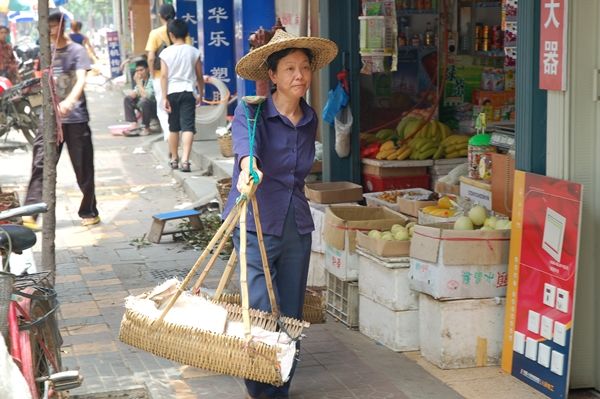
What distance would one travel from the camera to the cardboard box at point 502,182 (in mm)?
6098

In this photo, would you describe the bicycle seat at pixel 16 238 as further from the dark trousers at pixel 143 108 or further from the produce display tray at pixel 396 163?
the dark trousers at pixel 143 108

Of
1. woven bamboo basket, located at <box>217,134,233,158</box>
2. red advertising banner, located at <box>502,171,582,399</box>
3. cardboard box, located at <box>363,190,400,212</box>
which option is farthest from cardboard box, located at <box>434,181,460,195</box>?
woven bamboo basket, located at <box>217,134,233,158</box>

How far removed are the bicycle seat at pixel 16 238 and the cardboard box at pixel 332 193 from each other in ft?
10.7

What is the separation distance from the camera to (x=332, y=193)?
24.1ft

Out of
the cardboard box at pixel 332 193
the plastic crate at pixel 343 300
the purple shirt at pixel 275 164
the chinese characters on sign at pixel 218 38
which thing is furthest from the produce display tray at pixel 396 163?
the chinese characters on sign at pixel 218 38

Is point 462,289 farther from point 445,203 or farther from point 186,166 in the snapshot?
point 186,166

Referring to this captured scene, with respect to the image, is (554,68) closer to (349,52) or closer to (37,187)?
(349,52)

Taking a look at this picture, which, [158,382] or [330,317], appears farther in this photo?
[330,317]

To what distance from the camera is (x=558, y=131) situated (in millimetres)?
5023

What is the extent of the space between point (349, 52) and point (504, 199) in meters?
2.51

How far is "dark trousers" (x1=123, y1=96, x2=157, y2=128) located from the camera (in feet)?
59.2

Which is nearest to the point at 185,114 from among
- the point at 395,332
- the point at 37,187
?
the point at 37,187

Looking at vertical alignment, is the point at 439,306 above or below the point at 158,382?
above

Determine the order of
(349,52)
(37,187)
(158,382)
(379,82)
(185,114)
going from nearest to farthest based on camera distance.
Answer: (158,382) < (349,52) < (379,82) < (37,187) < (185,114)
